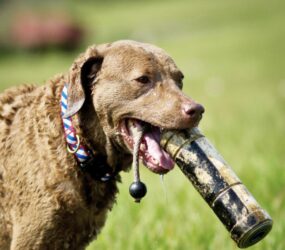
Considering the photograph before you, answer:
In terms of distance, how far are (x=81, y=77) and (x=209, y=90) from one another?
A: 1173cm

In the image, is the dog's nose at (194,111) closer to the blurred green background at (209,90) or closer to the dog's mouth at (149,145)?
the dog's mouth at (149,145)

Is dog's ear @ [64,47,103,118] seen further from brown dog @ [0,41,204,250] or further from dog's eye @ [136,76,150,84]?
dog's eye @ [136,76,150,84]

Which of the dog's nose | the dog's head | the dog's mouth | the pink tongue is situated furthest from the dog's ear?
the dog's nose

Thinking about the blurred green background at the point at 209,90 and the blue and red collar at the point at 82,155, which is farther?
the blurred green background at the point at 209,90

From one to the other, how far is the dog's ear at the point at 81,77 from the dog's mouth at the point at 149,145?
1.10 feet

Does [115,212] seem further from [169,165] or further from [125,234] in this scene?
[169,165]

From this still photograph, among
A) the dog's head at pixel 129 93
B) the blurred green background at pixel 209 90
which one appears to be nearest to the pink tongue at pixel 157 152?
the dog's head at pixel 129 93

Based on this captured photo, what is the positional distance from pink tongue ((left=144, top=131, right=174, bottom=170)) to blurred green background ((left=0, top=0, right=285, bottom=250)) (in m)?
0.13

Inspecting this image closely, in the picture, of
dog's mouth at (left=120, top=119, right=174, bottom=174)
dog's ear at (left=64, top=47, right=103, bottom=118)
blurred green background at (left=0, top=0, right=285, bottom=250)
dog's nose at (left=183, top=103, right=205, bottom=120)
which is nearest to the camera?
dog's nose at (left=183, top=103, right=205, bottom=120)

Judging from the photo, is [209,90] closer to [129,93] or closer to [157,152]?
[129,93]

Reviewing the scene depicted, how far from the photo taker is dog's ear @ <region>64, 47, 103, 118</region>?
396 centimetres

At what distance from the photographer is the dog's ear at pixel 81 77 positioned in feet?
13.0

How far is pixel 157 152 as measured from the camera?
3891 millimetres

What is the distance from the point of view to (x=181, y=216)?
19.0 feet
